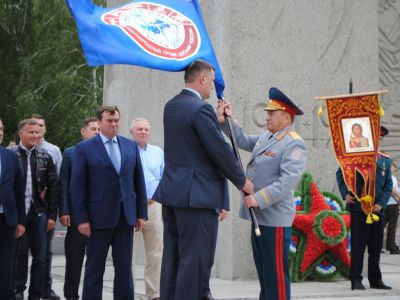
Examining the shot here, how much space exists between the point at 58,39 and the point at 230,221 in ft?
82.8

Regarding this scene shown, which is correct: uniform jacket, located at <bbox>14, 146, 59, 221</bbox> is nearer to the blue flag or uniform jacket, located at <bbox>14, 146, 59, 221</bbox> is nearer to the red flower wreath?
the blue flag

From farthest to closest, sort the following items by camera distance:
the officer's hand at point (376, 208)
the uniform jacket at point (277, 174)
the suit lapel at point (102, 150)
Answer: the officer's hand at point (376, 208) → the suit lapel at point (102, 150) → the uniform jacket at point (277, 174)

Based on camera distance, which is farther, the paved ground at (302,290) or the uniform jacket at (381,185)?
the uniform jacket at (381,185)

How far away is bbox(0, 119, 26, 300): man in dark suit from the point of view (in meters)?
7.36

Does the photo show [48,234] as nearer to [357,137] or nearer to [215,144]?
[357,137]

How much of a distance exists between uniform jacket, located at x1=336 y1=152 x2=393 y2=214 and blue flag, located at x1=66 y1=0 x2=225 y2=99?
3108 millimetres

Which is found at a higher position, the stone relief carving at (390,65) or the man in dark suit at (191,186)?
the stone relief carving at (390,65)

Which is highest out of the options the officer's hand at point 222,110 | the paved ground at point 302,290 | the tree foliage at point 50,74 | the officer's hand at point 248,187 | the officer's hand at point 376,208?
the tree foliage at point 50,74

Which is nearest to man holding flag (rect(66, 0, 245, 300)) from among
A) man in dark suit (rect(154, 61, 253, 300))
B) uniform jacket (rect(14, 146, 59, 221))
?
man in dark suit (rect(154, 61, 253, 300))

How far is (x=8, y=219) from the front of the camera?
7.36 meters

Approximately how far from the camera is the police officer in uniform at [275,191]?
6312 millimetres

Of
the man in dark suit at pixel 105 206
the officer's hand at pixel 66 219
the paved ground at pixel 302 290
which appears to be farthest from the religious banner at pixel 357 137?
the officer's hand at pixel 66 219

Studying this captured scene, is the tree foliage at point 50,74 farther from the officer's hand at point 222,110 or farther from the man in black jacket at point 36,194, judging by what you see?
the officer's hand at point 222,110

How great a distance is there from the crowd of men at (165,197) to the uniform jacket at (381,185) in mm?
18
